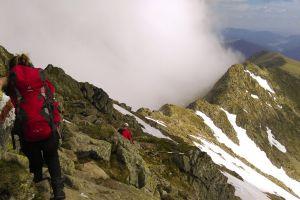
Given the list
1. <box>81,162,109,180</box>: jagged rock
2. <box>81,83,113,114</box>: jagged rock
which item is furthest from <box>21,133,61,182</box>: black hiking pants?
<box>81,83,113,114</box>: jagged rock

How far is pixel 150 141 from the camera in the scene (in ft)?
226

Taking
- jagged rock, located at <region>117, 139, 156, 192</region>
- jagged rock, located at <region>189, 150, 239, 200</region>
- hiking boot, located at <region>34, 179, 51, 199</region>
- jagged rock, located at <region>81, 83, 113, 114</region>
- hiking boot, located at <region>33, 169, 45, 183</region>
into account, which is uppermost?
jagged rock, located at <region>81, 83, 113, 114</region>

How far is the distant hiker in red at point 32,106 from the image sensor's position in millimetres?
12312

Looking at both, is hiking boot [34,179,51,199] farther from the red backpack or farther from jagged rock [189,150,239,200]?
jagged rock [189,150,239,200]

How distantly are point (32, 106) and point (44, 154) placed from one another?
5.48 feet

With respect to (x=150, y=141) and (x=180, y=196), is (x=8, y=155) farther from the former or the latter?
(x=150, y=141)

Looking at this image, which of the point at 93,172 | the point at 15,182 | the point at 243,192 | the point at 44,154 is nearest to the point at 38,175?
the point at 44,154

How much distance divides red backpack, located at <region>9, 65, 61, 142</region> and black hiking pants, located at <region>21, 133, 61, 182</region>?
10.4 inches

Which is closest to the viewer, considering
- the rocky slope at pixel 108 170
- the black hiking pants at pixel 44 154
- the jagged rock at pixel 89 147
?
the black hiking pants at pixel 44 154

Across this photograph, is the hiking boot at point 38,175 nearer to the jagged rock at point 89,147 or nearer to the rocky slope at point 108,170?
the rocky slope at point 108,170

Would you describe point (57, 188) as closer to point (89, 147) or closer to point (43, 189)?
point (43, 189)

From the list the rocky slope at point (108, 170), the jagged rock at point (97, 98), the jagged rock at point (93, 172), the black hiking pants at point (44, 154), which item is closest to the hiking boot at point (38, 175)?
the black hiking pants at point (44, 154)

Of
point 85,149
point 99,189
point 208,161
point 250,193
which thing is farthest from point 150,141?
point 99,189

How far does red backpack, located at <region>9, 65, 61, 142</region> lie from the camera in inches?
484
